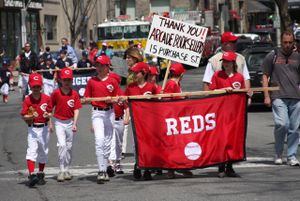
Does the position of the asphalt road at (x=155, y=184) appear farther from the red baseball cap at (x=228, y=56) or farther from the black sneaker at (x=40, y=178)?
the red baseball cap at (x=228, y=56)

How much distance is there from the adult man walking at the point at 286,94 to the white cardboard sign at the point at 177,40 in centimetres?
124

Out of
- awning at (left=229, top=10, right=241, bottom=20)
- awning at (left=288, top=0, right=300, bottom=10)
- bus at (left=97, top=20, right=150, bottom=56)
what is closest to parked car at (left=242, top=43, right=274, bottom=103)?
bus at (left=97, top=20, right=150, bottom=56)

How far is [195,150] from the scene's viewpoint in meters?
10.9

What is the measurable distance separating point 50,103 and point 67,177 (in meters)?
1.06

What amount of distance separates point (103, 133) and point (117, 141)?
0.73 meters

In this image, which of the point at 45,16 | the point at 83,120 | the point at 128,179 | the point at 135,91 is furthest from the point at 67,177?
the point at 45,16

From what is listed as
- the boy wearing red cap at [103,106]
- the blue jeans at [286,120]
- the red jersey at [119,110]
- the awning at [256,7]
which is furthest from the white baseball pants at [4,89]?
the awning at [256,7]

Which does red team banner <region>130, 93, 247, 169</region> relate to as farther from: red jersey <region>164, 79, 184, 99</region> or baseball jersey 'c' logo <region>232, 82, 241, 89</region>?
red jersey <region>164, 79, 184, 99</region>

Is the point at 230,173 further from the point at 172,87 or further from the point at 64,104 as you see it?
the point at 64,104

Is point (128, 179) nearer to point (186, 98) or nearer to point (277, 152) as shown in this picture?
point (186, 98)

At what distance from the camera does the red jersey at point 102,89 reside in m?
11.1

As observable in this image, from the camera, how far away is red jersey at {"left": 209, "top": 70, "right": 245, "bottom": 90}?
11203mm

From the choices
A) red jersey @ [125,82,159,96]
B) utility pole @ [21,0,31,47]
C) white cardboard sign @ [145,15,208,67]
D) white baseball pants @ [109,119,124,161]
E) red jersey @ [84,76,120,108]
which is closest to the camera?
red jersey @ [84,76,120,108]

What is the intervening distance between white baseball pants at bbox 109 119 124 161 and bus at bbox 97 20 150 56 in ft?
86.2
